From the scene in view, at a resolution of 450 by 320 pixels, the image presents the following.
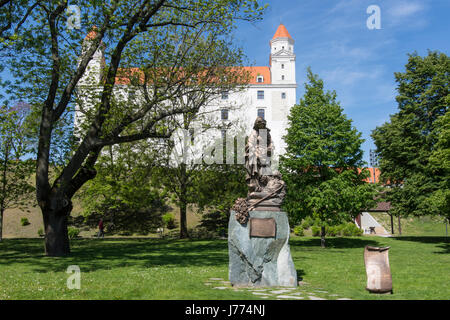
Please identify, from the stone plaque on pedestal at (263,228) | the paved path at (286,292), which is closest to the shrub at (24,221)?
the paved path at (286,292)

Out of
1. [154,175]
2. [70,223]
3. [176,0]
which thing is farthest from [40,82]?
[70,223]

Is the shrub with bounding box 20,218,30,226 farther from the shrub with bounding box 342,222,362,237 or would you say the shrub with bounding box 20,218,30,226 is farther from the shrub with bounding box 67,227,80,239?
the shrub with bounding box 342,222,362,237

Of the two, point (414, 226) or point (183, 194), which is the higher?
point (183, 194)

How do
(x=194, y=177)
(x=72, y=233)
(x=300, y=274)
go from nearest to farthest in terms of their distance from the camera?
1. (x=300, y=274)
2. (x=194, y=177)
3. (x=72, y=233)

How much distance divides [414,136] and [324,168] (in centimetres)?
1198

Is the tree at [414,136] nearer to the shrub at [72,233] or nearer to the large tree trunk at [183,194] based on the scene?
the large tree trunk at [183,194]

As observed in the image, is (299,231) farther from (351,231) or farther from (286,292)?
(286,292)

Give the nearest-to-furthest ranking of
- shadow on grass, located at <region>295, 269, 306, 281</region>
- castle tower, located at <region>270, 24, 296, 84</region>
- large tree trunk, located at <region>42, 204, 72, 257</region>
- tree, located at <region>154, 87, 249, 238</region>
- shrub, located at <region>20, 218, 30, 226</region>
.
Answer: shadow on grass, located at <region>295, 269, 306, 281</region>
large tree trunk, located at <region>42, 204, 72, 257</region>
tree, located at <region>154, 87, 249, 238</region>
shrub, located at <region>20, 218, 30, 226</region>
castle tower, located at <region>270, 24, 296, 84</region>

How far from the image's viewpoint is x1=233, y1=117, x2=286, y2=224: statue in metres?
9.86

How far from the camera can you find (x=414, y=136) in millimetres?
29969

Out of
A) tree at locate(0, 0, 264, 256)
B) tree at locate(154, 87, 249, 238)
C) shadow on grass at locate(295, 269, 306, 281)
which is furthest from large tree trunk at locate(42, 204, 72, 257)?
tree at locate(154, 87, 249, 238)

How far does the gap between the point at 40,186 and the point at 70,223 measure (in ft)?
71.3

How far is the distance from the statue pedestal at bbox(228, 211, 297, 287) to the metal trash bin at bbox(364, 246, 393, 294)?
1.98m

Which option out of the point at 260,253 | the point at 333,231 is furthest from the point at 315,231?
the point at 260,253
